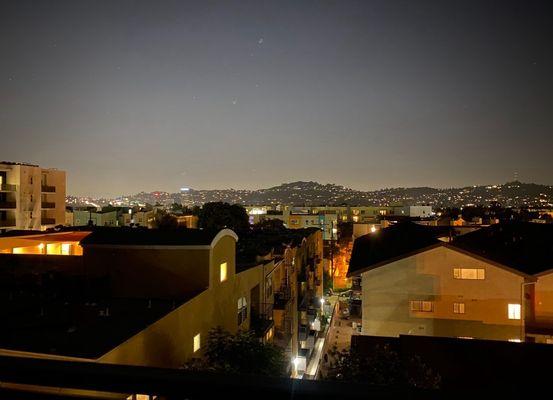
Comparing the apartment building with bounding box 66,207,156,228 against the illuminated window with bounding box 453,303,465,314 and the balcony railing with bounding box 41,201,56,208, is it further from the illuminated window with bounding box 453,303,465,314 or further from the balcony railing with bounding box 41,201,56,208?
the illuminated window with bounding box 453,303,465,314

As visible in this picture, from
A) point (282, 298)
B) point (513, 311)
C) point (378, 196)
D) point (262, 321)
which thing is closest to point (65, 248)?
point (262, 321)

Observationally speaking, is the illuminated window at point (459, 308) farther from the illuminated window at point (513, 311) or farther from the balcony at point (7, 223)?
the balcony at point (7, 223)

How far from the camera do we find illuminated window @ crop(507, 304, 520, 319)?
14227mm

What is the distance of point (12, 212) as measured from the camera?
3600 cm

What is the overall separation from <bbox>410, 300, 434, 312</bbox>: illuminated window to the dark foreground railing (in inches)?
581

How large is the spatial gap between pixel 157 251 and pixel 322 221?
54.3 metres

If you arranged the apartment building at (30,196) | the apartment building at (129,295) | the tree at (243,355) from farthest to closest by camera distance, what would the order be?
the apartment building at (30,196) → the tree at (243,355) → the apartment building at (129,295)

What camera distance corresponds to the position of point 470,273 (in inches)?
575

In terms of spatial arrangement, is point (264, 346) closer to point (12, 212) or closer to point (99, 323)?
point (99, 323)

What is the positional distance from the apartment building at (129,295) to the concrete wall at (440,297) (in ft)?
→ 15.7

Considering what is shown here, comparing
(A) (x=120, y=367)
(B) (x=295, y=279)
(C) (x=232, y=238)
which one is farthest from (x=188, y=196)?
(A) (x=120, y=367)

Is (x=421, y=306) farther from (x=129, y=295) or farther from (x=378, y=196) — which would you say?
(x=378, y=196)

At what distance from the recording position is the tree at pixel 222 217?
4509 centimetres

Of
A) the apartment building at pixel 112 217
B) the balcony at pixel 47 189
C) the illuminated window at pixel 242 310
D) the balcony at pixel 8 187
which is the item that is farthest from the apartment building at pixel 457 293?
the apartment building at pixel 112 217
